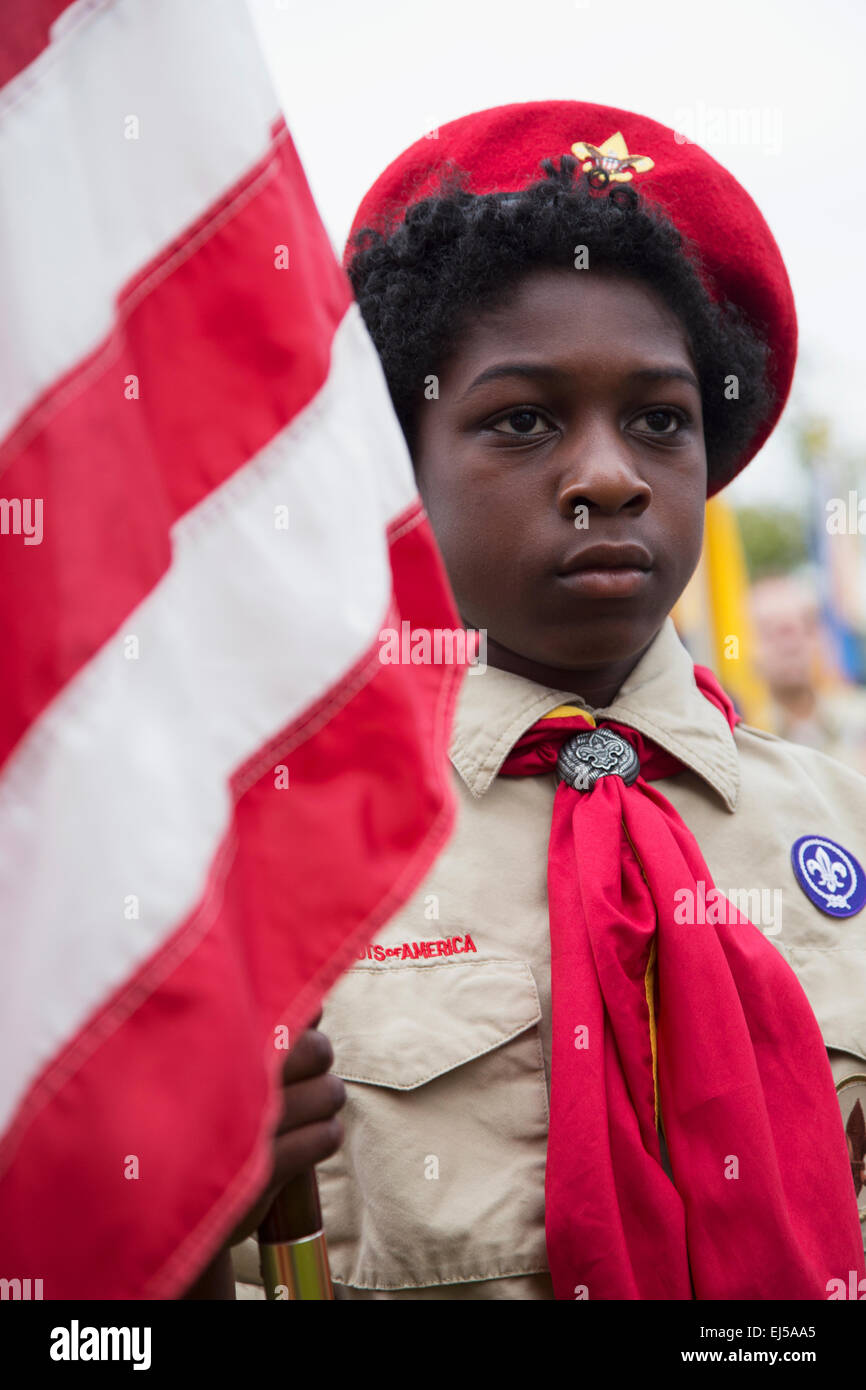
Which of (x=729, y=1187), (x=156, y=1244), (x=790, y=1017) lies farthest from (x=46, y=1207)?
(x=790, y=1017)

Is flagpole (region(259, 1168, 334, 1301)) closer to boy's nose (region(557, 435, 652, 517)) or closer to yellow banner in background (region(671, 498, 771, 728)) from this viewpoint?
boy's nose (region(557, 435, 652, 517))

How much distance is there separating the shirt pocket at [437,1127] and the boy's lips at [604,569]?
1.41 ft

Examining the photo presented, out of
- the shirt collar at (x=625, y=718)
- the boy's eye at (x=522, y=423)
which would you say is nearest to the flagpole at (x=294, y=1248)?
the shirt collar at (x=625, y=718)

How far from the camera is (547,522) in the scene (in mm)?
1570

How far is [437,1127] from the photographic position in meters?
1.45

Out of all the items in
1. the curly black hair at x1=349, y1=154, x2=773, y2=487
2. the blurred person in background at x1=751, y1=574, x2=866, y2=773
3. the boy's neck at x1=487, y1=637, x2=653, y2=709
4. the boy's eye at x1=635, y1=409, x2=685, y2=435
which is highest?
the blurred person in background at x1=751, y1=574, x2=866, y2=773

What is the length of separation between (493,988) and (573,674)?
0.42 m

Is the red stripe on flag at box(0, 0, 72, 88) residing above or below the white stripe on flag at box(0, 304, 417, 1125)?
above

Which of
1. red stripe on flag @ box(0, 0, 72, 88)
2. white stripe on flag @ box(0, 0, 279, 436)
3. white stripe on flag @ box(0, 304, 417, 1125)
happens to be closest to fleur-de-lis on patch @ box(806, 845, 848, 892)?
white stripe on flag @ box(0, 304, 417, 1125)

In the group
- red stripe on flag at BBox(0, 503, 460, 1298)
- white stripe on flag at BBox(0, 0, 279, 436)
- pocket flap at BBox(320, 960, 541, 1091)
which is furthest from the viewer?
pocket flap at BBox(320, 960, 541, 1091)

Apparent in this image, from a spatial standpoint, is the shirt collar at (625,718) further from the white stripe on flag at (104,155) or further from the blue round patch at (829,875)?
the white stripe on flag at (104,155)

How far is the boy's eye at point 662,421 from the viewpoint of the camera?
5.41 ft

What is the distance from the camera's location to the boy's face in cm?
157

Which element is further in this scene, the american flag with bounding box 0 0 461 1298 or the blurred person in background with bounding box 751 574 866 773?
the blurred person in background with bounding box 751 574 866 773
